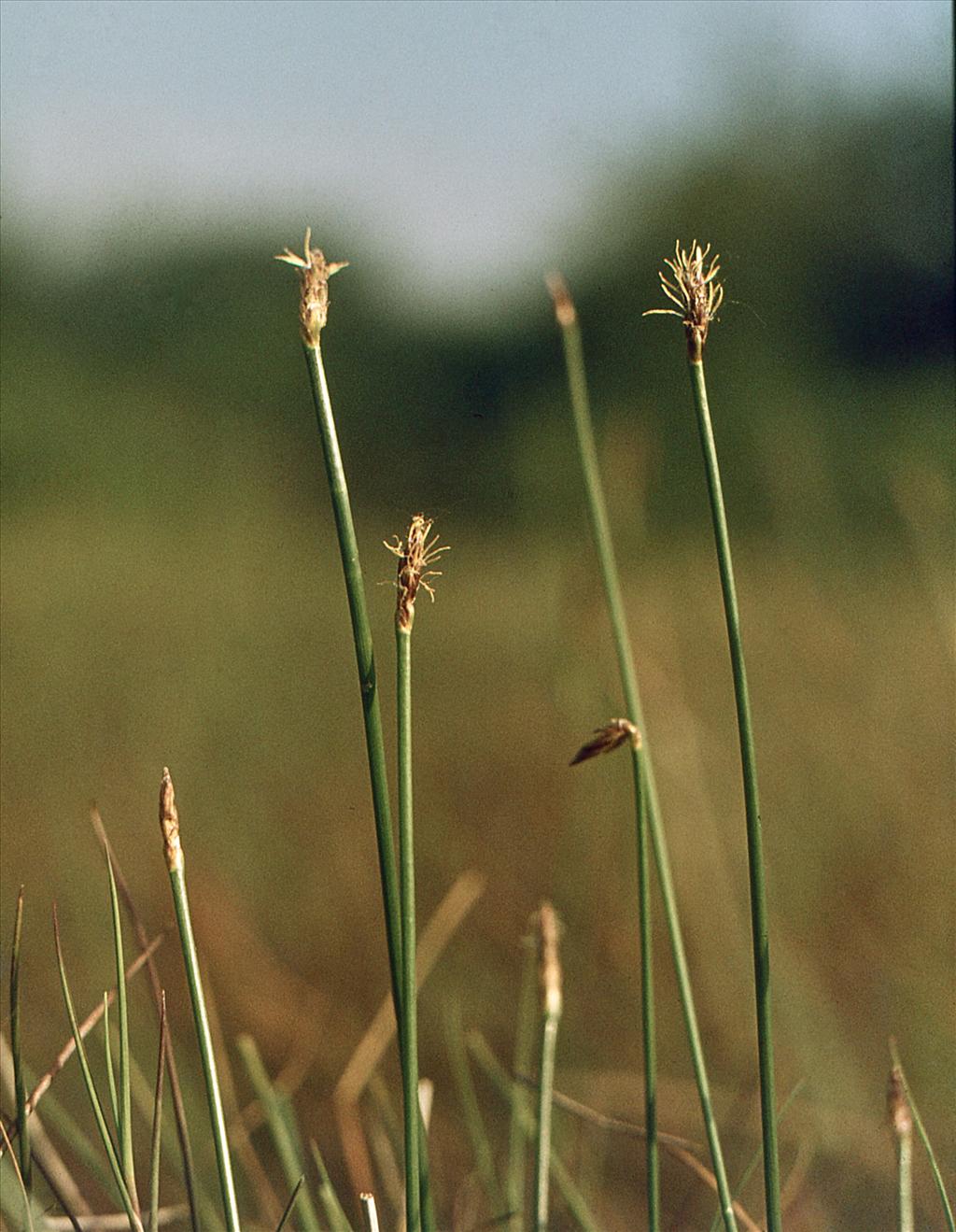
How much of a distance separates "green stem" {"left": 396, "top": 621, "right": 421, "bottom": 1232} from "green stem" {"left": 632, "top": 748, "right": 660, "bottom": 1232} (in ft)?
0.08

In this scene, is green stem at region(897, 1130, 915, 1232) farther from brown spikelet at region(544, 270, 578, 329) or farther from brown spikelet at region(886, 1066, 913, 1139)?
brown spikelet at region(544, 270, 578, 329)

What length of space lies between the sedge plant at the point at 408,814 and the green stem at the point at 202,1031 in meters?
0.02

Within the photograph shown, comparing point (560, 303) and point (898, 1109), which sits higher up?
point (560, 303)

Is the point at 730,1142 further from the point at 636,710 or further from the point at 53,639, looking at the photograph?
the point at 53,639

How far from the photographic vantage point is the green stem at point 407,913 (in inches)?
4.4

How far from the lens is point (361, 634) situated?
115 millimetres

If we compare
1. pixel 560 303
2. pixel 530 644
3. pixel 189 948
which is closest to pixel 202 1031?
pixel 189 948

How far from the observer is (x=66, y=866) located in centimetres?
65

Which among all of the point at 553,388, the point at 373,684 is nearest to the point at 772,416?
the point at 373,684

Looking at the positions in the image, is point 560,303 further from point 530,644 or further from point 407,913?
point 530,644

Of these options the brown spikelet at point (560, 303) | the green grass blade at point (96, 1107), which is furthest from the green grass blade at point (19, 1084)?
the brown spikelet at point (560, 303)

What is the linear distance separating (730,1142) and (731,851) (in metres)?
0.31

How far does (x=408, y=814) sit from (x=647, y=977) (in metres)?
0.04

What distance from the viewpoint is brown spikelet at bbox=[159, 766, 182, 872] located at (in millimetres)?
116
